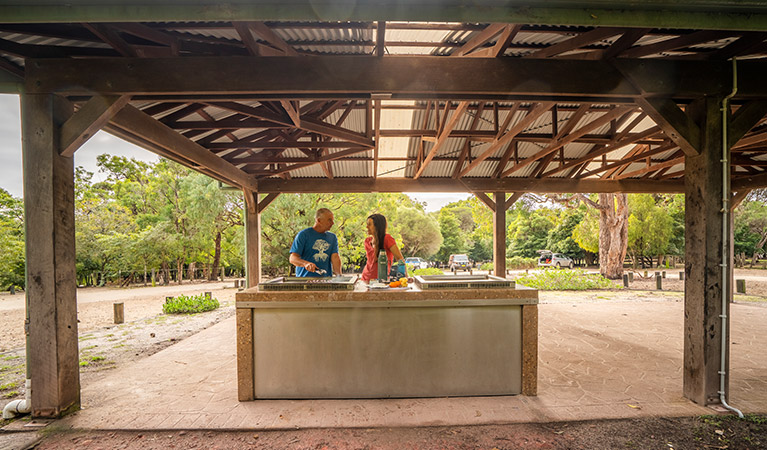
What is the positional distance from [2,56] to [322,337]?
154 inches

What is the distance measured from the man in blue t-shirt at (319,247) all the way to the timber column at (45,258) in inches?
81.6

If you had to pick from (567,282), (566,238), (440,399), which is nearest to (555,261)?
(566,238)

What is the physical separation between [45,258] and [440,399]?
147 inches

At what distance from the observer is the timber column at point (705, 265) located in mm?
3021

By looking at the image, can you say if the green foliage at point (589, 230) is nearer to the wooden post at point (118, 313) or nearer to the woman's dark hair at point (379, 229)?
the woman's dark hair at point (379, 229)

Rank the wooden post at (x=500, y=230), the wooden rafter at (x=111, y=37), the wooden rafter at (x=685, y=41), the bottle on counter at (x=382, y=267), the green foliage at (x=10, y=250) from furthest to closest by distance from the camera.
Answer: the green foliage at (x=10, y=250) → the wooden post at (x=500, y=230) → the bottle on counter at (x=382, y=267) → the wooden rafter at (x=685, y=41) → the wooden rafter at (x=111, y=37)

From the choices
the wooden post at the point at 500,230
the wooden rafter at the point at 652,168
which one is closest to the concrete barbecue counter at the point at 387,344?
the wooden post at the point at 500,230

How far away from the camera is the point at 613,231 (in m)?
15.0

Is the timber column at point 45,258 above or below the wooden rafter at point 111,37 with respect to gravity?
below

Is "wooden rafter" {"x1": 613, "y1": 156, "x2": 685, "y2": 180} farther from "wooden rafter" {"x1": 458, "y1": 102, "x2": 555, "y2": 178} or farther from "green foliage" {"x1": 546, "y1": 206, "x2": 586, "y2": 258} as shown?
"green foliage" {"x1": 546, "y1": 206, "x2": 586, "y2": 258}

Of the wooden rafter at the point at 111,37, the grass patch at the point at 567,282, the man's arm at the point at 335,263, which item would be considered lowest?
the grass patch at the point at 567,282

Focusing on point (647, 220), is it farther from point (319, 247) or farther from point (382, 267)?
point (319, 247)

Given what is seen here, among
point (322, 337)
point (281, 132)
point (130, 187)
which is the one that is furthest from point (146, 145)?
point (130, 187)

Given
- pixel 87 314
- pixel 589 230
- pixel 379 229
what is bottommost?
pixel 87 314
